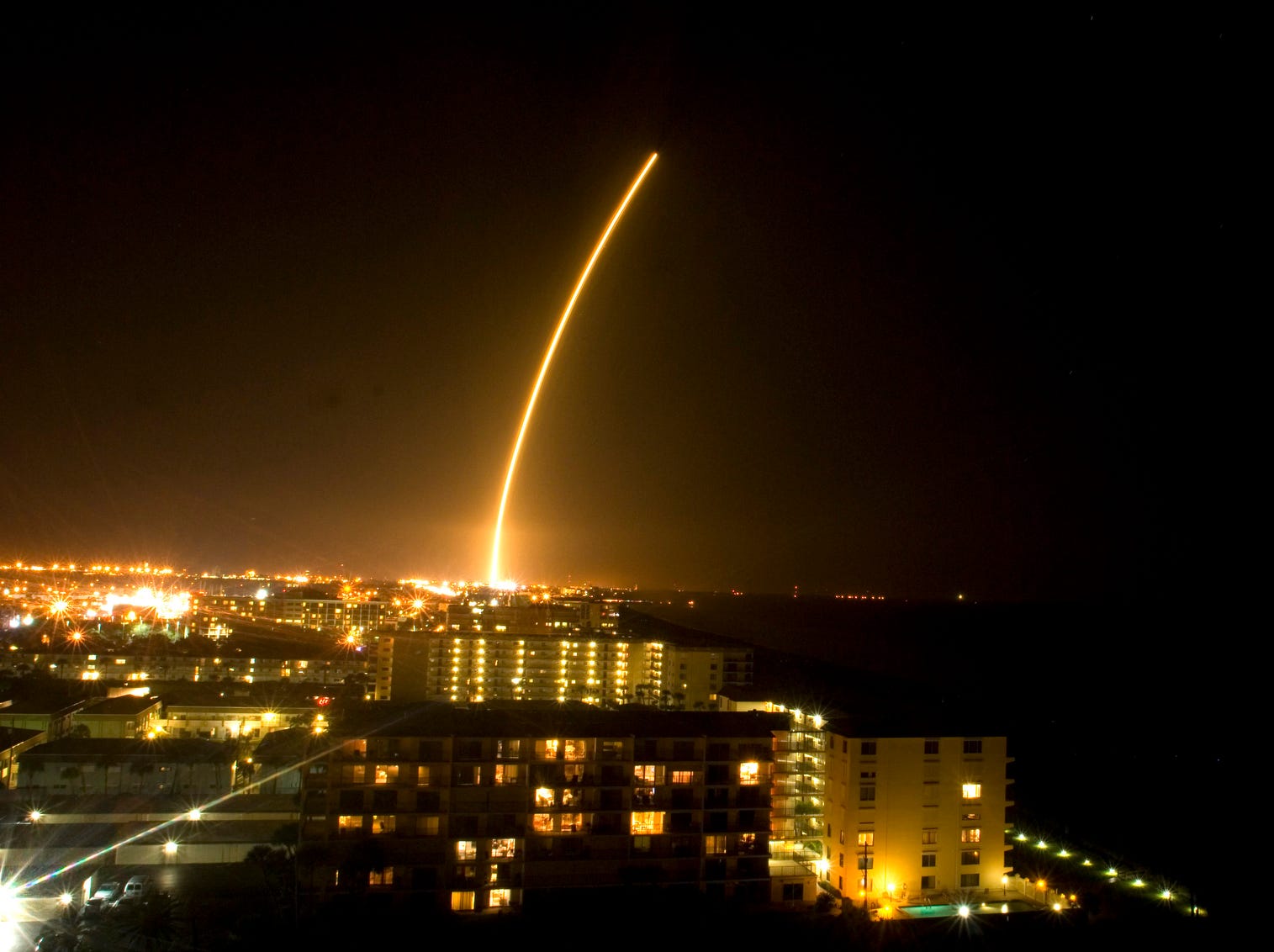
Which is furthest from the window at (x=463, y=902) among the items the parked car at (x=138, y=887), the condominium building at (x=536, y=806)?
the parked car at (x=138, y=887)

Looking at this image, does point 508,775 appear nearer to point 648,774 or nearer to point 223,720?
point 648,774

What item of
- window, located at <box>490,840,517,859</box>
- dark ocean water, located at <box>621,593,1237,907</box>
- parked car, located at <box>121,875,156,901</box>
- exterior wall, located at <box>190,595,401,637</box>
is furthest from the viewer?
exterior wall, located at <box>190,595,401,637</box>

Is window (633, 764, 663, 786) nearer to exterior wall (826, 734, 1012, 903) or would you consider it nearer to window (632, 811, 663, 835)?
window (632, 811, 663, 835)

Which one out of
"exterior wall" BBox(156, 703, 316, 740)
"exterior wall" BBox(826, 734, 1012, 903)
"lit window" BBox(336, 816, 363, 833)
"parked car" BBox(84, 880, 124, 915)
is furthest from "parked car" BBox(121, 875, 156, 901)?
"exterior wall" BBox(156, 703, 316, 740)

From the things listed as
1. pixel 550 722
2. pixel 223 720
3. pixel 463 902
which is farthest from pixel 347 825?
pixel 223 720

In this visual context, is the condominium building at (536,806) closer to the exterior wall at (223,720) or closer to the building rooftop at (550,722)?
the building rooftop at (550,722)

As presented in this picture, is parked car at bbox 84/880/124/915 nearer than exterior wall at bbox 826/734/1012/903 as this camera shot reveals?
Yes

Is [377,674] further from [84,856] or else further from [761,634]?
[761,634]

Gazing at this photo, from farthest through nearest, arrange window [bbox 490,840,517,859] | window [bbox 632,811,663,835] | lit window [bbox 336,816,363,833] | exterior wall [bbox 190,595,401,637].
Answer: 1. exterior wall [bbox 190,595,401,637]
2. window [bbox 632,811,663,835]
3. window [bbox 490,840,517,859]
4. lit window [bbox 336,816,363,833]
